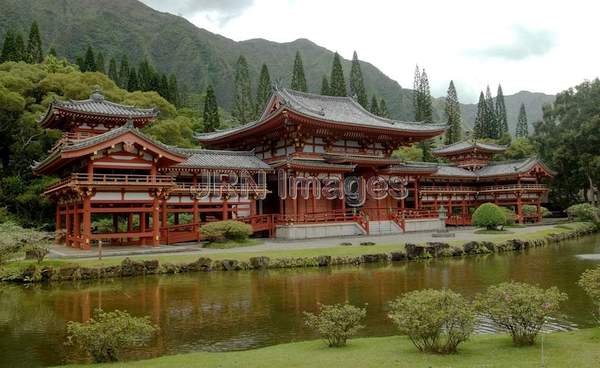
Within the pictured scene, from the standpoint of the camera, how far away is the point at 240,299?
1616 centimetres

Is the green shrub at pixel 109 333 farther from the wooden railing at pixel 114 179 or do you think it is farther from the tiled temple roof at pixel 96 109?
the tiled temple roof at pixel 96 109

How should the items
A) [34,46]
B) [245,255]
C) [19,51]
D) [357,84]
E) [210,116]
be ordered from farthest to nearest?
1. [357,84]
2. [210,116]
3. [34,46]
4. [19,51]
5. [245,255]

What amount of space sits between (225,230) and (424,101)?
66792 mm

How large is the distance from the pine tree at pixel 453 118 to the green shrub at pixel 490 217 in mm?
47326

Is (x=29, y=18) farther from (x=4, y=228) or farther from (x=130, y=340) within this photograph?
(x=130, y=340)

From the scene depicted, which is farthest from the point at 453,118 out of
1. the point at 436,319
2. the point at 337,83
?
the point at 436,319

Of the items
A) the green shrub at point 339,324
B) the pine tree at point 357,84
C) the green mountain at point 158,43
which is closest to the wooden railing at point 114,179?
the green shrub at point 339,324

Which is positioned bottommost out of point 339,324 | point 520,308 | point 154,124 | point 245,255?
point 339,324

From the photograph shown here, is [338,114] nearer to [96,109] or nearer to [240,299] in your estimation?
[96,109]

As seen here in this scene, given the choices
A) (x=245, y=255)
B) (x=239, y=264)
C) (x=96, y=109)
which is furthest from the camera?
(x=96, y=109)

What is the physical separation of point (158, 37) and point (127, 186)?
134m

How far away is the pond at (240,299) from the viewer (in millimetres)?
11391

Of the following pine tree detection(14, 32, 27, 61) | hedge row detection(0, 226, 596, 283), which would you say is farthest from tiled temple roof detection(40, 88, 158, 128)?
pine tree detection(14, 32, 27, 61)

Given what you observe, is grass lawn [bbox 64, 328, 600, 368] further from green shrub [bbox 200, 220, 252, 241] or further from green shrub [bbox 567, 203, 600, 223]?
green shrub [bbox 567, 203, 600, 223]
